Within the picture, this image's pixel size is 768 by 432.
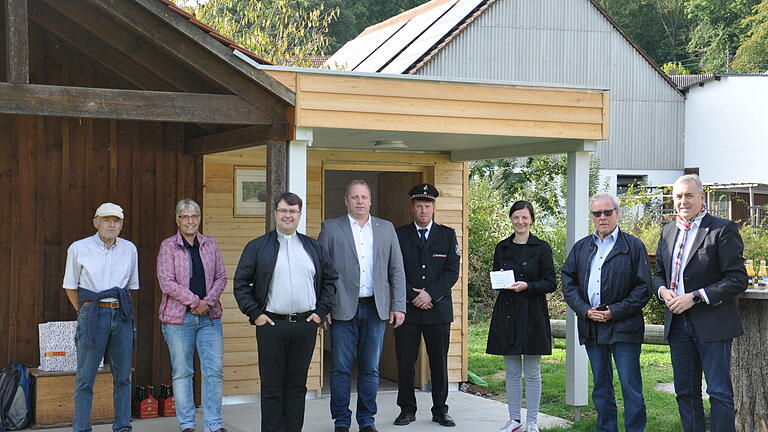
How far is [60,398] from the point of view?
22.1 feet

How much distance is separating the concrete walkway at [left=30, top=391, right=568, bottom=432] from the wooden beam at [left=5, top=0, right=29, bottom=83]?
106 inches

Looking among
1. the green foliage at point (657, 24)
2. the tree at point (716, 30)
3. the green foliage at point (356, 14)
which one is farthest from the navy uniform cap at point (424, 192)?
the green foliage at point (657, 24)

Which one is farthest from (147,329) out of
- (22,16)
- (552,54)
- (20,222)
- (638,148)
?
(638,148)

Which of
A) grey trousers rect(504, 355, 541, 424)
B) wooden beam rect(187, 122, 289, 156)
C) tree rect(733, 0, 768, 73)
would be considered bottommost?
grey trousers rect(504, 355, 541, 424)

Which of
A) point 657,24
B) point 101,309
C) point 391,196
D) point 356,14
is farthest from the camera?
point 657,24

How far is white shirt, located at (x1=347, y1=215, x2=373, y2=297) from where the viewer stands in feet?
20.7

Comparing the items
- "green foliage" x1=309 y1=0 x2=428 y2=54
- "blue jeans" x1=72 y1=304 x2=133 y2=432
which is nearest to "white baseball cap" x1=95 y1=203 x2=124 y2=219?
"blue jeans" x1=72 y1=304 x2=133 y2=432

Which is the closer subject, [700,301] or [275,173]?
[700,301]

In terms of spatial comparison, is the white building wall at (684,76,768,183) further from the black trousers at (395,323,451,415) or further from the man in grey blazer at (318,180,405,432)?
the man in grey blazer at (318,180,405,432)

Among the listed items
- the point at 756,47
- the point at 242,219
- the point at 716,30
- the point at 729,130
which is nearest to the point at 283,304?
the point at 242,219

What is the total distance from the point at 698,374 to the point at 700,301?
488mm

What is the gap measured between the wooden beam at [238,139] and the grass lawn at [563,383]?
2687mm

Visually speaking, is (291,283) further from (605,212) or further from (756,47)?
(756,47)

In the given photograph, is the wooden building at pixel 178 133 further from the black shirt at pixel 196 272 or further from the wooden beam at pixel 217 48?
the black shirt at pixel 196 272
